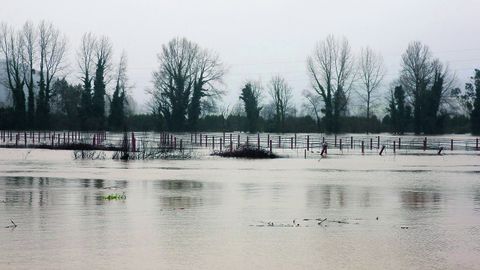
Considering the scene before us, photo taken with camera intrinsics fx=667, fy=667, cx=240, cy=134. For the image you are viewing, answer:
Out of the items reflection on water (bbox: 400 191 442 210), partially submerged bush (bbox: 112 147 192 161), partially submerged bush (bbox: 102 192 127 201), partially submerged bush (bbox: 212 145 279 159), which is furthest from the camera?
partially submerged bush (bbox: 212 145 279 159)

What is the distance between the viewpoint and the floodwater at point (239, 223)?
360 inches

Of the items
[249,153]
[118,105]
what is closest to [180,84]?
[118,105]

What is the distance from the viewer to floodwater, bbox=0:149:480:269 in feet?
30.0

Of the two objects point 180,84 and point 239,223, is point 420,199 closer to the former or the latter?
point 239,223

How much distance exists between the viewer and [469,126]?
103812 mm

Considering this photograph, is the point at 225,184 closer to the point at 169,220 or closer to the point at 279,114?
the point at 169,220

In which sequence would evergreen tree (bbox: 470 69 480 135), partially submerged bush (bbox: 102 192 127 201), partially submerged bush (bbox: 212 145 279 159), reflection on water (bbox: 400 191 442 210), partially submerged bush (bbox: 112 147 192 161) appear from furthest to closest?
evergreen tree (bbox: 470 69 480 135), partially submerged bush (bbox: 212 145 279 159), partially submerged bush (bbox: 112 147 192 161), partially submerged bush (bbox: 102 192 127 201), reflection on water (bbox: 400 191 442 210)

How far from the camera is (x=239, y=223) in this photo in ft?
41.7

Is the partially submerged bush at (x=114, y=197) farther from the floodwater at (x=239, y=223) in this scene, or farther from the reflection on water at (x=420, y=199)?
the reflection on water at (x=420, y=199)

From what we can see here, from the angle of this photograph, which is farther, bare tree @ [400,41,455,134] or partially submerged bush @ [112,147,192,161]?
bare tree @ [400,41,455,134]

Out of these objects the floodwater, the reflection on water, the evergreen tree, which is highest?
the evergreen tree

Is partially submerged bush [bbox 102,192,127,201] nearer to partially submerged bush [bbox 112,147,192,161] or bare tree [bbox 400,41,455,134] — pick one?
partially submerged bush [bbox 112,147,192,161]

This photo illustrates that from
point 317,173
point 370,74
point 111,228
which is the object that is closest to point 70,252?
point 111,228

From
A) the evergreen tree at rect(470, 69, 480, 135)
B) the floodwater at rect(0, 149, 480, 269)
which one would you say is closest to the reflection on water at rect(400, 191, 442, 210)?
the floodwater at rect(0, 149, 480, 269)
